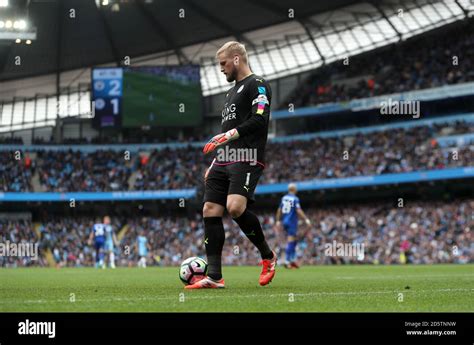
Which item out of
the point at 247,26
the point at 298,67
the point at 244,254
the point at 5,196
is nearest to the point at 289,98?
the point at 298,67

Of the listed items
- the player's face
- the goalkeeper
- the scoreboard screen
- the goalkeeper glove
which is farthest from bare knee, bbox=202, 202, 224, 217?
the scoreboard screen

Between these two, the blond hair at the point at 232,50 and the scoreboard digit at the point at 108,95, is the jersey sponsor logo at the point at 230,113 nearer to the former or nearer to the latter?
the blond hair at the point at 232,50

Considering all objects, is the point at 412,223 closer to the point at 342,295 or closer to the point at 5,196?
the point at 5,196

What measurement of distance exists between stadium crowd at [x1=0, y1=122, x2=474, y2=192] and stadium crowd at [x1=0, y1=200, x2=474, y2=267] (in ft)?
7.49

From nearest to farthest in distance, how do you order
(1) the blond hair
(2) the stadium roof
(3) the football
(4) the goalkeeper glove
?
(4) the goalkeeper glove, (1) the blond hair, (3) the football, (2) the stadium roof

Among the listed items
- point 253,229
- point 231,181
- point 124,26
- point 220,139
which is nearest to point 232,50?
point 220,139

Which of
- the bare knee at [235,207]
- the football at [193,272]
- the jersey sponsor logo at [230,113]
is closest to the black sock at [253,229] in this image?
the bare knee at [235,207]

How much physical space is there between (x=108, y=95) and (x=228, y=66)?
142 feet

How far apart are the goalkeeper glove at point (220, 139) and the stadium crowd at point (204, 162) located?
3296 centimetres

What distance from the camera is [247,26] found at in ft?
160

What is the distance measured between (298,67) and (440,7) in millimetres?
11516

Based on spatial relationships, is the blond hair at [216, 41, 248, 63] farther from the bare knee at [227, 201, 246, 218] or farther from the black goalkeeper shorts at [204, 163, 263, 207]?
the bare knee at [227, 201, 246, 218]

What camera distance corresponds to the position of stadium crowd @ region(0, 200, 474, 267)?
115 feet

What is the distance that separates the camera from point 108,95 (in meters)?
50.7
